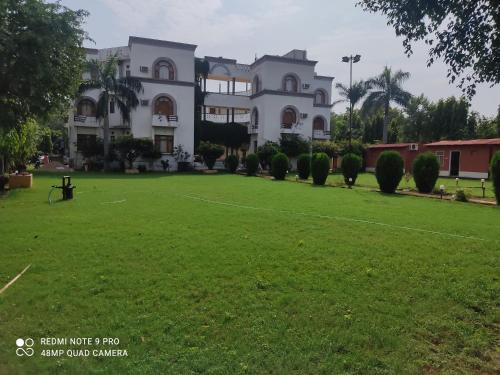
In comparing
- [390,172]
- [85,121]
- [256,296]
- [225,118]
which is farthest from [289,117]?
[256,296]

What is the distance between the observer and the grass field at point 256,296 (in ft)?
11.3

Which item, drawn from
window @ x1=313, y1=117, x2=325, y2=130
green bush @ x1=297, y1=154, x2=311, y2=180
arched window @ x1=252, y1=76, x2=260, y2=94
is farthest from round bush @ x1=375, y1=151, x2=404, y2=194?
window @ x1=313, y1=117, x2=325, y2=130

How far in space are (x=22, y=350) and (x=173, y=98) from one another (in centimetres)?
3263

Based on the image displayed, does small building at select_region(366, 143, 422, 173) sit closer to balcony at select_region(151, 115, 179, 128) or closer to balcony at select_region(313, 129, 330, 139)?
balcony at select_region(313, 129, 330, 139)

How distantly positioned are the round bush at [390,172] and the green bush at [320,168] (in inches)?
150

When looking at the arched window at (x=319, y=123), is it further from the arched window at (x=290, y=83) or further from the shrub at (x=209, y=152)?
the shrub at (x=209, y=152)

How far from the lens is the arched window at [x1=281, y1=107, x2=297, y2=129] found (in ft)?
126

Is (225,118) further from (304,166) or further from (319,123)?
(304,166)

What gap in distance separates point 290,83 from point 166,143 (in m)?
13.4

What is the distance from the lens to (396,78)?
39656 millimetres

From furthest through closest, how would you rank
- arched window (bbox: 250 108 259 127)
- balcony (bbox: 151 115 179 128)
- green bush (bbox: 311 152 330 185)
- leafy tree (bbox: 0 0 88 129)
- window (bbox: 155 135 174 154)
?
arched window (bbox: 250 108 259 127) < window (bbox: 155 135 174 154) < balcony (bbox: 151 115 179 128) < green bush (bbox: 311 152 330 185) < leafy tree (bbox: 0 0 88 129)

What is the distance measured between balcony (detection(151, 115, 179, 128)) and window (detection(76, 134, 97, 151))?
505 cm

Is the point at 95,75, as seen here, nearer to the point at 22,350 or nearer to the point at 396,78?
the point at 396,78

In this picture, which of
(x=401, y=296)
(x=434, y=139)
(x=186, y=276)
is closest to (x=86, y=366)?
(x=186, y=276)
